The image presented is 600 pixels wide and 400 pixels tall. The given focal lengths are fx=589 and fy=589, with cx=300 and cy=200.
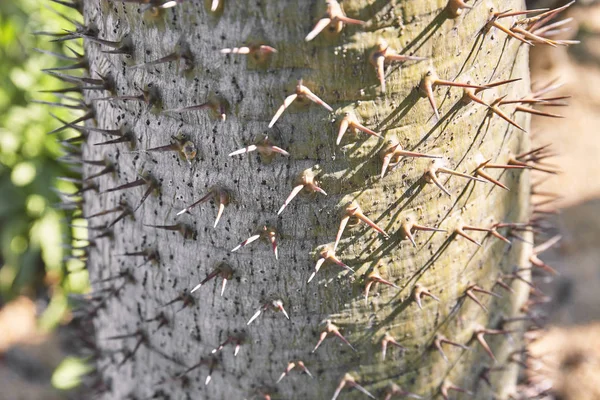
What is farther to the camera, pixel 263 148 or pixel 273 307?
pixel 273 307

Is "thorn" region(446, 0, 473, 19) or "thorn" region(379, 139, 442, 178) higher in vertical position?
"thorn" region(446, 0, 473, 19)

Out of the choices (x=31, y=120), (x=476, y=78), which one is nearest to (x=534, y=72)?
(x=31, y=120)

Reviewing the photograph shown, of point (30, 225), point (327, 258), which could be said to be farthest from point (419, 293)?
point (30, 225)

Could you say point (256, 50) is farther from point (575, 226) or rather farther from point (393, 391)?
point (575, 226)

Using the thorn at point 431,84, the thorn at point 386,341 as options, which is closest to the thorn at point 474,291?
the thorn at point 386,341

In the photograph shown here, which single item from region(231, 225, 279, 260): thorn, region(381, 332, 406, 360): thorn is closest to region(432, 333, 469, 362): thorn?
region(381, 332, 406, 360): thorn

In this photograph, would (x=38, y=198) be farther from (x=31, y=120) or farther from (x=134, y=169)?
(x=134, y=169)

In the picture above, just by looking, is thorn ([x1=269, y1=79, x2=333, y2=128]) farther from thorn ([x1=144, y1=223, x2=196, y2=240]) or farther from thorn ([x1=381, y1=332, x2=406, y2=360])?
thorn ([x1=381, y1=332, x2=406, y2=360])
